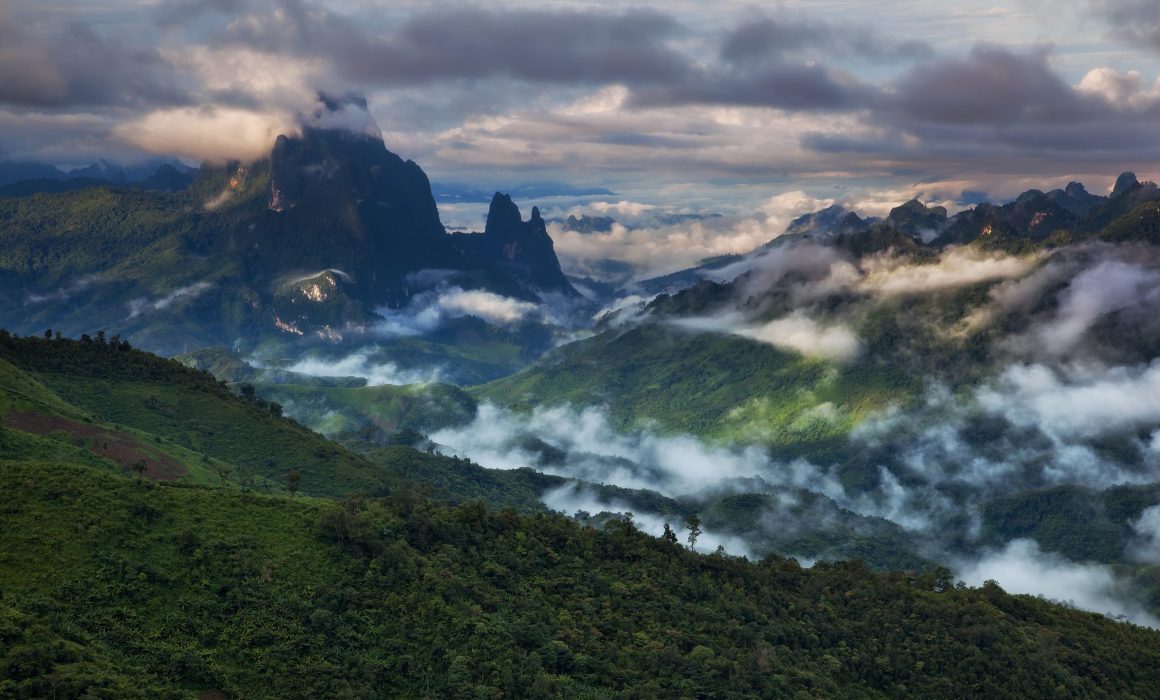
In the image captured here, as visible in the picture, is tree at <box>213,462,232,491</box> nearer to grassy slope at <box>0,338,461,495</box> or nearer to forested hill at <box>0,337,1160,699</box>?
grassy slope at <box>0,338,461,495</box>

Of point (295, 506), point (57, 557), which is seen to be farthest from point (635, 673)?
point (57, 557)

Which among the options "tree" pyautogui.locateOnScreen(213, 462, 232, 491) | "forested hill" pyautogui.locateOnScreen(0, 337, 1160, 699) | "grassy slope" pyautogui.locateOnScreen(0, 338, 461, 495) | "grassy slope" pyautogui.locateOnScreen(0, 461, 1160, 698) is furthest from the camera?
"grassy slope" pyautogui.locateOnScreen(0, 338, 461, 495)

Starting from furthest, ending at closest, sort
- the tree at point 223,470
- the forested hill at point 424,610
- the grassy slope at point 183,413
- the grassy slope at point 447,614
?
the grassy slope at point 183,413, the tree at point 223,470, the forested hill at point 424,610, the grassy slope at point 447,614

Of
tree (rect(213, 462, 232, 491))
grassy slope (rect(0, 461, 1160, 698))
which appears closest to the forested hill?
grassy slope (rect(0, 461, 1160, 698))

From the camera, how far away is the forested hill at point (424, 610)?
68375 mm

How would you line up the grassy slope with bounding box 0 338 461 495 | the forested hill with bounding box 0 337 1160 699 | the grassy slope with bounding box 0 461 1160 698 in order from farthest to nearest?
the grassy slope with bounding box 0 338 461 495 → the forested hill with bounding box 0 337 1160 699 → the grassy slope with bounding box 0 461 1160 698

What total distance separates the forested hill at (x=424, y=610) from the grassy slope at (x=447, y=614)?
194mm

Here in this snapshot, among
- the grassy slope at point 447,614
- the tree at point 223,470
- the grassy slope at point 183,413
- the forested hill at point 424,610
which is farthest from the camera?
the grassy slope at point 183,413

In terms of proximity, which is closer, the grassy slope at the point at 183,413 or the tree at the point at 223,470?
the tree at the point at 223,470

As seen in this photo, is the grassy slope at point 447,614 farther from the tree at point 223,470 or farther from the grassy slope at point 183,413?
the grassy slope at point 183,413

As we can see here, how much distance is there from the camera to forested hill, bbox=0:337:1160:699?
68.4 m

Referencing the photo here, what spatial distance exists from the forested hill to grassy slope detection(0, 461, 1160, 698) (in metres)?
0.19

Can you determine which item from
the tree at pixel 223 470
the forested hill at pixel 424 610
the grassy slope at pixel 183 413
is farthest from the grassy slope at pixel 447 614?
the grassy slope at pixel 183 413

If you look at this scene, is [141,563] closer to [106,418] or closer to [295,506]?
[295,506]
